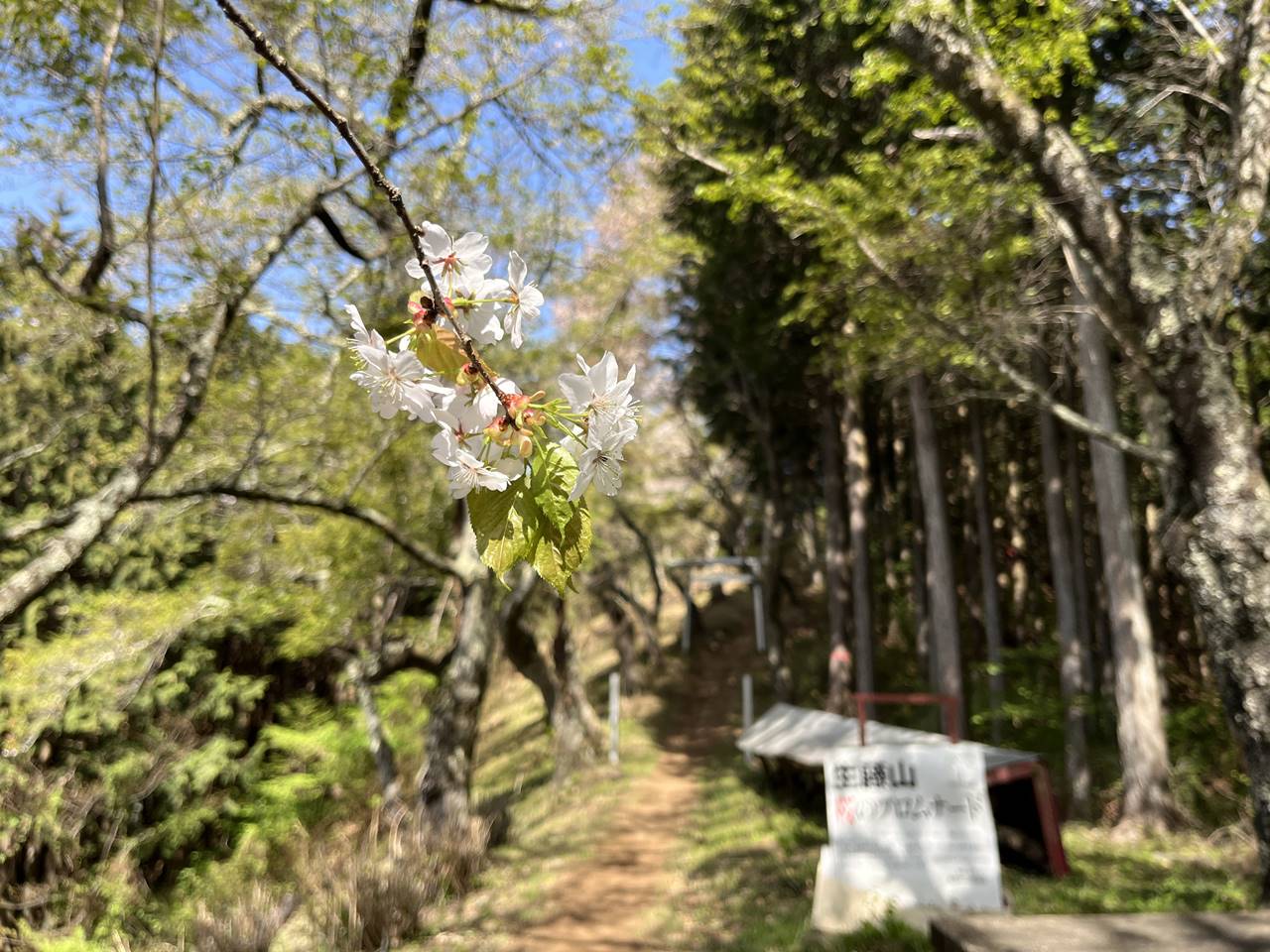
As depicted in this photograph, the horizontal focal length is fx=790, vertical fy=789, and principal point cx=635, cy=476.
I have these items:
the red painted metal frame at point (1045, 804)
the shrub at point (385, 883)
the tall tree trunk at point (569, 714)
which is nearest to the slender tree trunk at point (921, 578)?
the tall tree trunk at point (569, 714)

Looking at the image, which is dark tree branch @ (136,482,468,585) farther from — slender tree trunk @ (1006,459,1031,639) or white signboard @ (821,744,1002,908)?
slender tree trunk @ (1006,459,1031,639)

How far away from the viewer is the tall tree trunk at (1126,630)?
25.5 ft

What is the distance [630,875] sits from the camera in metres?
7.30

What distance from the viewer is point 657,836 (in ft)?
28.8

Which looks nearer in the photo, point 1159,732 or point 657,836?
point 1159,732

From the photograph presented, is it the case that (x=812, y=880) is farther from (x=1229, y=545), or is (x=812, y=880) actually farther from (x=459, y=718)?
(x=1229, y=545)

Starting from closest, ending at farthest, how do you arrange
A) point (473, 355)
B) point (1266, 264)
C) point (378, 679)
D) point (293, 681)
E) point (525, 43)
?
point (473, 355) → point (525, 43) → point (1266, 264) → point (378, 679) → point (293, 681)

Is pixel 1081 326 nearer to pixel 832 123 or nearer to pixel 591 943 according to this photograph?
pixel 832 123

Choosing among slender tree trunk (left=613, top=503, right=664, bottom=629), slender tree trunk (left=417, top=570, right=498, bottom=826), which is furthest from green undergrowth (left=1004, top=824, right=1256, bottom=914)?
slender tree trunk (left=613, top=503, right=664, bottom=629)

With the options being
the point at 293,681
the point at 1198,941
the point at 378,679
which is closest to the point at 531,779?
the point at 293,681

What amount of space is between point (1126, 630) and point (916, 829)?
4.32 meters

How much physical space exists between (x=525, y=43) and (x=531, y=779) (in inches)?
418

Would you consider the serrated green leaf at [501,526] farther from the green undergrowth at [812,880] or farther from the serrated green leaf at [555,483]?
the green undergrowth at [812,880]

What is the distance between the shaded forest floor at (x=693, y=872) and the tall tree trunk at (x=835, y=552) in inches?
76.9
